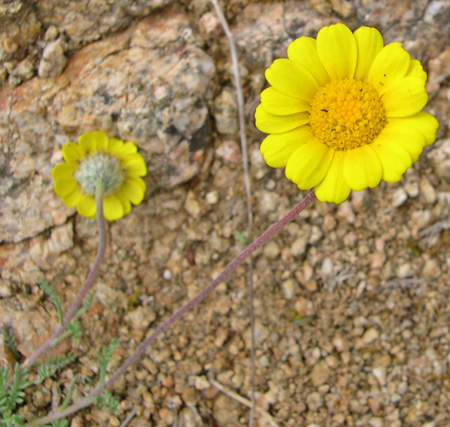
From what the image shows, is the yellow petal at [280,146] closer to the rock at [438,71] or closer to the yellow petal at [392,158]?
the yellow petal at [392,158]

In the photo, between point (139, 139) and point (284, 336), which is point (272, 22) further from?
point (284, 336)

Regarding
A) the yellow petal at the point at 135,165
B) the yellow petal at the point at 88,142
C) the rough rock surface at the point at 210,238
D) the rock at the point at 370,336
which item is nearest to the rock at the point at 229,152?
the rough rock surface at the point at 210,238

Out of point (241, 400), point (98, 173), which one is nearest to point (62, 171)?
point (98, 173)

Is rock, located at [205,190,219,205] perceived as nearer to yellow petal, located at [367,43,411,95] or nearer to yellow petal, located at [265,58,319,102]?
yellow petal, located at [265,58,319,102]

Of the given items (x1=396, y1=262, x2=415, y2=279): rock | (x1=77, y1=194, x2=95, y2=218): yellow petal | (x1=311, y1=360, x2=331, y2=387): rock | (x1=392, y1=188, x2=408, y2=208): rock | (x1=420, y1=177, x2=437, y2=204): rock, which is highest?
(x1=77, y1=194, x2=95, y2=218): yellow petal

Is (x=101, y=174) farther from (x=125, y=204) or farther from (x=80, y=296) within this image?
(x=80, y=296)

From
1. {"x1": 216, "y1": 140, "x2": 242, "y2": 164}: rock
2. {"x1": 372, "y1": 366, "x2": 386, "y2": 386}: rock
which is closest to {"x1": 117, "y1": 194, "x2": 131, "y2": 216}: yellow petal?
{"x1": 216, "y1": 140, "x2": 242, "y2": 164}: rock

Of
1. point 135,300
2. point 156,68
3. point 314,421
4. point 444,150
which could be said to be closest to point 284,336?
point 314,421
